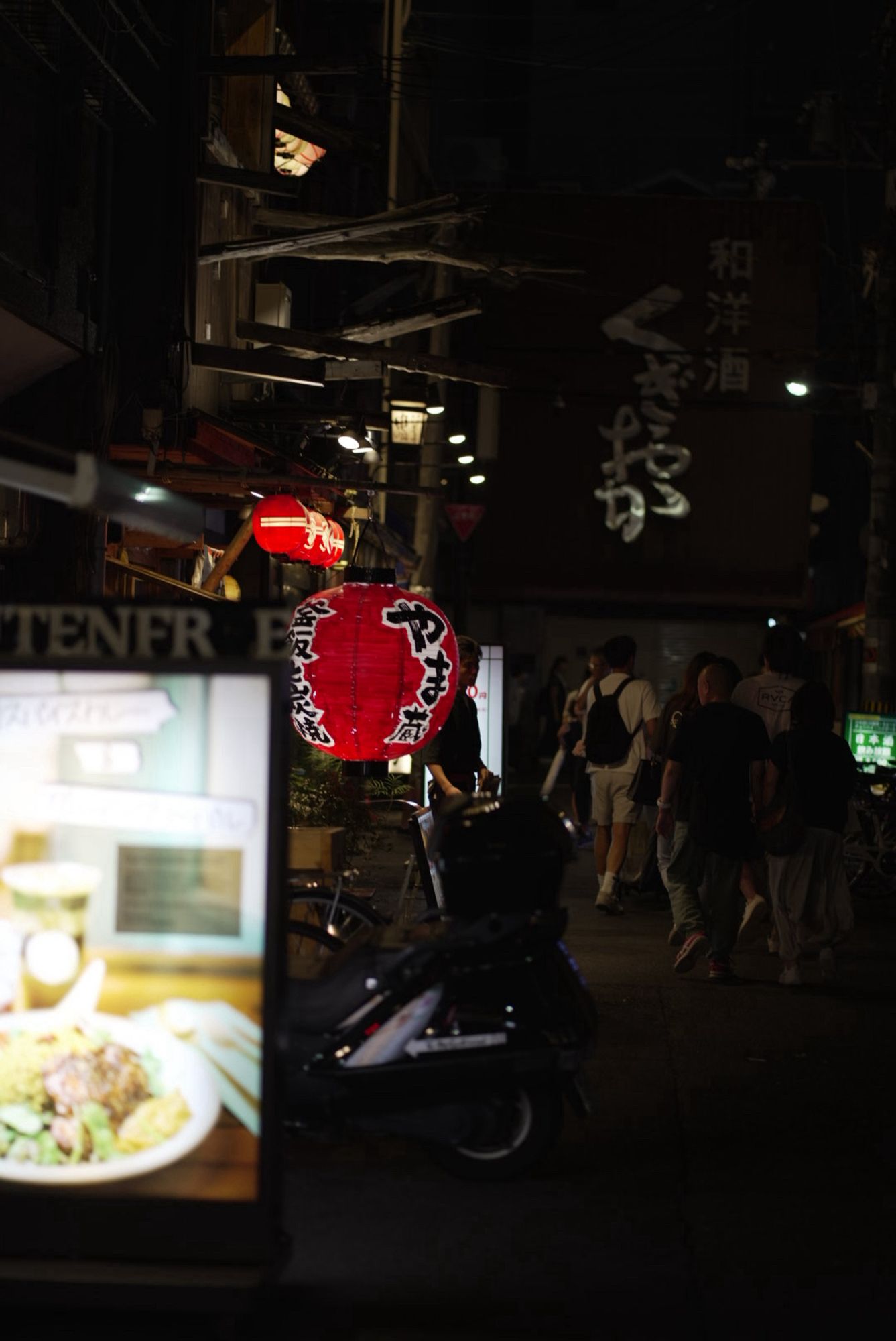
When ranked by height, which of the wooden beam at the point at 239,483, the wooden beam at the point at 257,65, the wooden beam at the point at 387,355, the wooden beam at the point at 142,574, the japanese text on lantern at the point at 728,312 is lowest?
the wooden beam at the point at 142,574

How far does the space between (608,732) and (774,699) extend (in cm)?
205

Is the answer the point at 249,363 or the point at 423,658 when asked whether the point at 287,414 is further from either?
the point at 423,658

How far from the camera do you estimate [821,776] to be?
11172 mm

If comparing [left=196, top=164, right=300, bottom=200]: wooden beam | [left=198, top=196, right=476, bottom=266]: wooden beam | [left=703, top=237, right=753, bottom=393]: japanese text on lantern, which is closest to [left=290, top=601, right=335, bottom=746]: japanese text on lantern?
[left=198, top=196, right=476, bottom=266]: wooden beam

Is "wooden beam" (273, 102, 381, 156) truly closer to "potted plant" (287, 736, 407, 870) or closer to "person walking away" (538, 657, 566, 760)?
"potted plant" (287, 736, 407, 870)

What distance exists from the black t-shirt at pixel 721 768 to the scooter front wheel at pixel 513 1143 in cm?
458

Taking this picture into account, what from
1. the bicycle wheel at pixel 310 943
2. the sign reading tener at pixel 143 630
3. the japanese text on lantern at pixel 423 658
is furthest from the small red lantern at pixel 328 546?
the sign reading tener at pixel 143 630

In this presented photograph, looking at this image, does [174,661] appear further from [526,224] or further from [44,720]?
[526,224]

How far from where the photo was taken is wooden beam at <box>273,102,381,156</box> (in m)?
16.3

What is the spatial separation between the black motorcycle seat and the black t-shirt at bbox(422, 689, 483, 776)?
5432 mm

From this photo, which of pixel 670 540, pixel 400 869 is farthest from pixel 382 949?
pixel 670 540

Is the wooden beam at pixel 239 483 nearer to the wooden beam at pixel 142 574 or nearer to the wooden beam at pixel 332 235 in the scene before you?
the wooden beam at pixel 142 574

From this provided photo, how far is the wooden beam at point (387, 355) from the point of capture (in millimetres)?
13680

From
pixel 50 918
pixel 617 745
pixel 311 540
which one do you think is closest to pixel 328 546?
pixel 311 540
